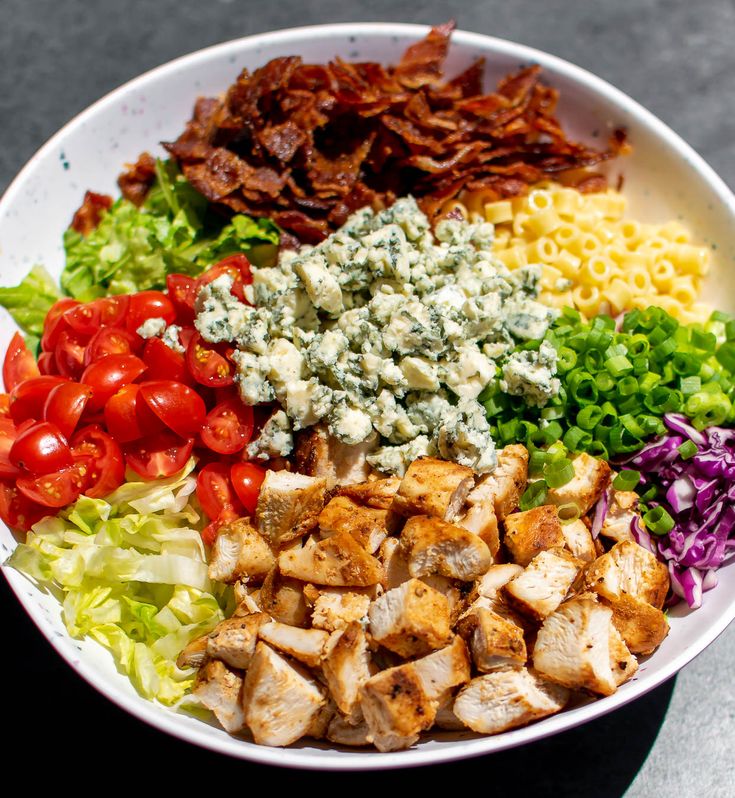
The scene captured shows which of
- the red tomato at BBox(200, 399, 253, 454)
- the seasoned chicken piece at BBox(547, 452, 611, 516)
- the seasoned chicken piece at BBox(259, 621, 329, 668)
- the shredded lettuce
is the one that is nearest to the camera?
the seasoned chicken piece at BBox(259, 621, 329, 668)

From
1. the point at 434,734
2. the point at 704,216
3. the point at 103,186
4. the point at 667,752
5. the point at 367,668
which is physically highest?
the point at 704,216

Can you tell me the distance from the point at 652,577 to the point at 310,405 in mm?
1325

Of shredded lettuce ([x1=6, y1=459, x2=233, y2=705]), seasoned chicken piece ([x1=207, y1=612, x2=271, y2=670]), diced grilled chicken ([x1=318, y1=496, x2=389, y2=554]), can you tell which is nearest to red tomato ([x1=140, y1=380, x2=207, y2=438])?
shredded lettuce ([x1=6, y1=459, x2=233, y2=705])

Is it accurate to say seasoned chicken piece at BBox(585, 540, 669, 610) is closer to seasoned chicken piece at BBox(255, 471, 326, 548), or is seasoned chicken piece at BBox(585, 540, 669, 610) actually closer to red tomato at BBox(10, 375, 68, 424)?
seasoned chicken piece at BBox(255, 471, 326, 548)

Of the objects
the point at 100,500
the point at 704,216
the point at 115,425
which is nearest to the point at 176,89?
the point at 115,425

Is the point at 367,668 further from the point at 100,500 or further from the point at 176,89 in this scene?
the point at 176,89

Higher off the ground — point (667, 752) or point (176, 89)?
point (176, 89)

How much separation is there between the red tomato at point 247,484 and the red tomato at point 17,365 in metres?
0.98

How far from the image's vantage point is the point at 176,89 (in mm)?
3543

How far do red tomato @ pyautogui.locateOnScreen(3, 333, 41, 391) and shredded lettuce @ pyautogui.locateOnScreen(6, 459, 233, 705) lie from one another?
657 millimetres

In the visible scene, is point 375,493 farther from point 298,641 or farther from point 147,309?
point 147,309

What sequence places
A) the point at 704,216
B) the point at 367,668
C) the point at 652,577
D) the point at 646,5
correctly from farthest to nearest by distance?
the point at 646,5, the point at 704,216, the point at 652,577, the point at 367,668

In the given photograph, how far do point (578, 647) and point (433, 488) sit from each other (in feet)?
2.14

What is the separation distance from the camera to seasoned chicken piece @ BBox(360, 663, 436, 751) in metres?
2.25
